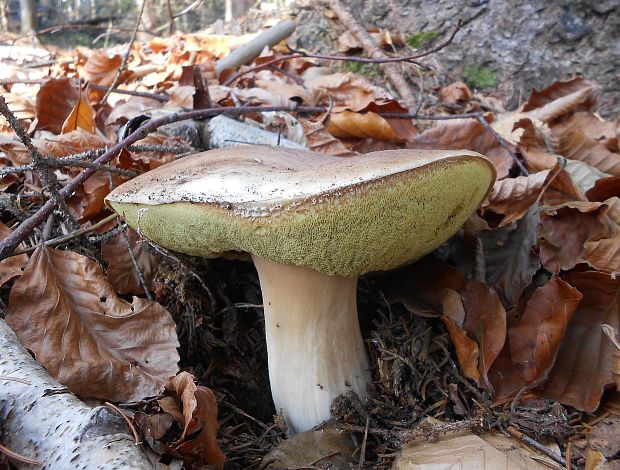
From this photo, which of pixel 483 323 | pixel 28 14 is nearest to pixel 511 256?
pixel 483 323

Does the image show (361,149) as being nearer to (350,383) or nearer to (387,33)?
(350,383)

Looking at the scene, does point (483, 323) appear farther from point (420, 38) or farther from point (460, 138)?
point (420, 38)

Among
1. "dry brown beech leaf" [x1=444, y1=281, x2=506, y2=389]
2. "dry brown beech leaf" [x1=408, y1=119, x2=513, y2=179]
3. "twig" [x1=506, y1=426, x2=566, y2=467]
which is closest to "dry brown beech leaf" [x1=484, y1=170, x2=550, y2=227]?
"dry brown beech leaf" [x1=408, y1=119, x2=513, y2=179]

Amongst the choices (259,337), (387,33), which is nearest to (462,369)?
(259,337)

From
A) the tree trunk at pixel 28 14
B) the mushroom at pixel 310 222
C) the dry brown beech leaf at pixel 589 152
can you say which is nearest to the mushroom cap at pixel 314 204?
the mushroom at pixel 310 222

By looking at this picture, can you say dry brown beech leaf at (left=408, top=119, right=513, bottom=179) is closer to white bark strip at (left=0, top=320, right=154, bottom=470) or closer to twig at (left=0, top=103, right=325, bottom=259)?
twig at (left=0, top=103, right=325, bottom=259)

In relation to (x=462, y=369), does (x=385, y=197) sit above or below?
above

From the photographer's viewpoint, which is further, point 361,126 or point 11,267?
point 361,126
